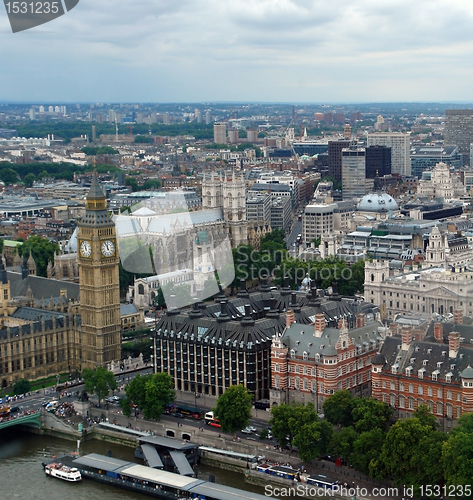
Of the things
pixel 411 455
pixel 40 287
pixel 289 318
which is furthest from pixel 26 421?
pixel 411 455

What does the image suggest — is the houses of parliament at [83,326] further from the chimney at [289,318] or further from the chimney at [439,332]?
the chimney at [439,332]

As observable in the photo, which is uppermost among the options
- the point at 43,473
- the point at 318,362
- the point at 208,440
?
the point at 318,362

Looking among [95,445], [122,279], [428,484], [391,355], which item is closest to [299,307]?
[391,355]

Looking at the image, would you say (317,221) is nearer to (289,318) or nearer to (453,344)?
(289,318)

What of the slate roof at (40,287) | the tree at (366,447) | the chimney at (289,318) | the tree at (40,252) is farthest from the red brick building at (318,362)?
the tree at (40,252)

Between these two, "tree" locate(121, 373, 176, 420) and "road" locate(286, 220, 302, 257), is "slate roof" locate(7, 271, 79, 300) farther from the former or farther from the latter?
"road" locate(286, 220, 302, 257)

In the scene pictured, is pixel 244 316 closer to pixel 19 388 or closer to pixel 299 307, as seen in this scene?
pixel 299 307

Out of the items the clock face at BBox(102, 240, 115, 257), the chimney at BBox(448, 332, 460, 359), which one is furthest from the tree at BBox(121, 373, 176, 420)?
the chimney at BBox(448, 332, 460, 359)
